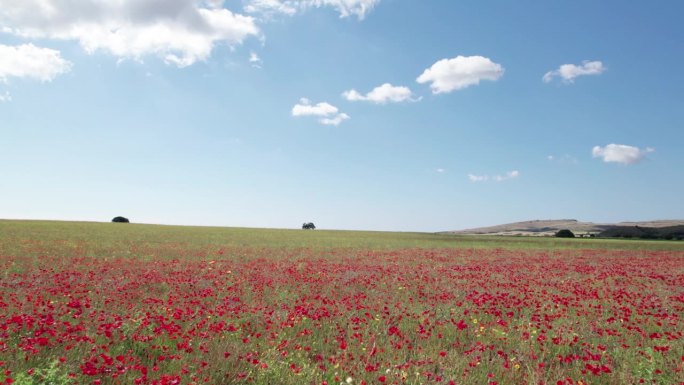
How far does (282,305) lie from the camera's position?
462 inches

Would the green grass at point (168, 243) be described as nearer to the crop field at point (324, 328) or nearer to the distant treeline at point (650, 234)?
the crop field at point (324, 328)

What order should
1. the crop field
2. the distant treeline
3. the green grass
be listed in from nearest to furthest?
1. the crop field
2. the green grass
3. the distant treeline

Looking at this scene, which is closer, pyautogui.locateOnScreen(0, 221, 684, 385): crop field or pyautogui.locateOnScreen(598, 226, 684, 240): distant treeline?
pyautogui.locateOnScreen(0, 221, 684, 385): crop field

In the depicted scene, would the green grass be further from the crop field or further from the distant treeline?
the distant treeline

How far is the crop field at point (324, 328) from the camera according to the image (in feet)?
21.8

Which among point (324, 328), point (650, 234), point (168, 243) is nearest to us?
point (324, 328)

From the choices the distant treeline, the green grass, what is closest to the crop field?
the green grass

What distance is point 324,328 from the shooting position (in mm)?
9453

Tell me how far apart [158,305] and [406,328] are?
257 inches

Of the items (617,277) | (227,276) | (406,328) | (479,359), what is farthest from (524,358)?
(617,277)

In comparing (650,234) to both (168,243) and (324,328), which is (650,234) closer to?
(168,243)

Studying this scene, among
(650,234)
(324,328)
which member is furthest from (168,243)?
(650,234)

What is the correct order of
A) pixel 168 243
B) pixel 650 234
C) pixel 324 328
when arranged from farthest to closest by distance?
pixel 650 234 < pixel 168 243 < pixel 324 328

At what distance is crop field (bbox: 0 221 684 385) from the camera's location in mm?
6633
